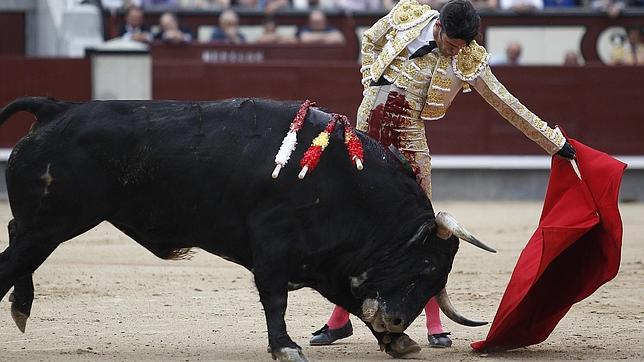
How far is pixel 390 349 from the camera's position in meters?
4.15

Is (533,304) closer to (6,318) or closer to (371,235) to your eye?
(371,235)

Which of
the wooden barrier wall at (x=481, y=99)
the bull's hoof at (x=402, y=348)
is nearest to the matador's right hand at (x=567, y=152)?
the bull's hoof at (x=402, y=348)

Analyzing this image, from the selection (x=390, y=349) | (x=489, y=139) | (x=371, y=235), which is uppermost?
(x=371, y=235)

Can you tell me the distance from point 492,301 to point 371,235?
4.94ft

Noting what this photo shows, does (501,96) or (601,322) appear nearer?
(501,96)

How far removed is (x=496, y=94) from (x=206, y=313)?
1.55 metres

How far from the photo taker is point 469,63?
419 centimetres

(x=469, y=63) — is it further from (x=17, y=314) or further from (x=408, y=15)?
(x=17, y=314)

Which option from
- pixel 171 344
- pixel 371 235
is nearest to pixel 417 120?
pixel 371 235

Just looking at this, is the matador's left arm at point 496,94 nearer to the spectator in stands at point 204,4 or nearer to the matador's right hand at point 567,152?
the matador's right hand at point 567,152

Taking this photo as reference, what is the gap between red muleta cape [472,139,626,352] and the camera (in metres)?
4.27

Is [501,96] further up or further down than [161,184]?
further up

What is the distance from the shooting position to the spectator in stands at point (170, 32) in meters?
10.6

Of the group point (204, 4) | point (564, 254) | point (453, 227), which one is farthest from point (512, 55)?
point (453, 227)
